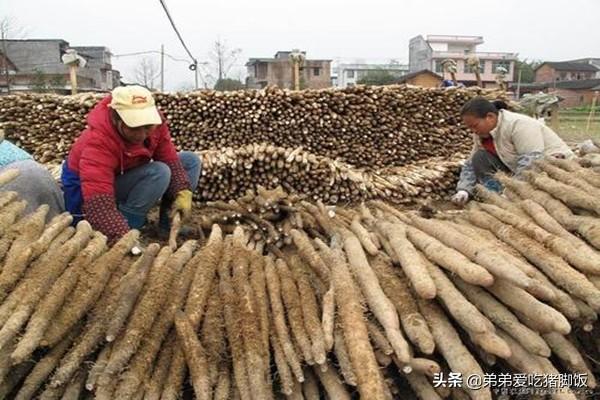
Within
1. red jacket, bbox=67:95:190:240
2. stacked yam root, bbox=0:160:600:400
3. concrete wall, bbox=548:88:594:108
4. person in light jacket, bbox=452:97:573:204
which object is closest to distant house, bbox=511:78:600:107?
concrete wall, bbox=548:88:594:108

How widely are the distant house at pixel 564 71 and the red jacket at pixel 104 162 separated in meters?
66.8

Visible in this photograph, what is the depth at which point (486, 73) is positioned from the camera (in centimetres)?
5784

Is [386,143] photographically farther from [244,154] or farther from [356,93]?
[244,154]

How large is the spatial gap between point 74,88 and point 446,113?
6.74 m

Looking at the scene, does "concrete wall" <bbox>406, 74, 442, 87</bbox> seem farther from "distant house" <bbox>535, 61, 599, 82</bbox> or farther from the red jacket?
"distant house" <bbox>535, 61, 599, 82</bbox>

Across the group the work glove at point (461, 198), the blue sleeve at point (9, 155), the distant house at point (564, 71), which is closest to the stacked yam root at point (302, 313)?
the blue sleeve at point (9, 155)

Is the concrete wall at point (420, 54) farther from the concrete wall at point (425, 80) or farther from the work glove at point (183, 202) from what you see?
the work glove at point (183, 202)

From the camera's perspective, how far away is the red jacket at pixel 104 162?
292cm

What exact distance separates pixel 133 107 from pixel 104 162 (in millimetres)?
402

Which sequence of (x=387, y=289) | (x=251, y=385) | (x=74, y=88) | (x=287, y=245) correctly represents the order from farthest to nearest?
1. (x=74, y=88)
2. (x=287, y=245)
3. (x=387, y=289)
4. (x=251, y=385)

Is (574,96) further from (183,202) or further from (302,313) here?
(302,313)

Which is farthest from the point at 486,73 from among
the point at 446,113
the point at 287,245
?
the point at 287,245

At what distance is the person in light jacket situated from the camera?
4.33m

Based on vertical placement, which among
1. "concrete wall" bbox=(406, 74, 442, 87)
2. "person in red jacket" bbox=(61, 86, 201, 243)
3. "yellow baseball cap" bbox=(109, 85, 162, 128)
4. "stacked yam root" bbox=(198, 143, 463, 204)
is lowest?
"stacked yam root" bbox=(198, 143, 463, 204)
